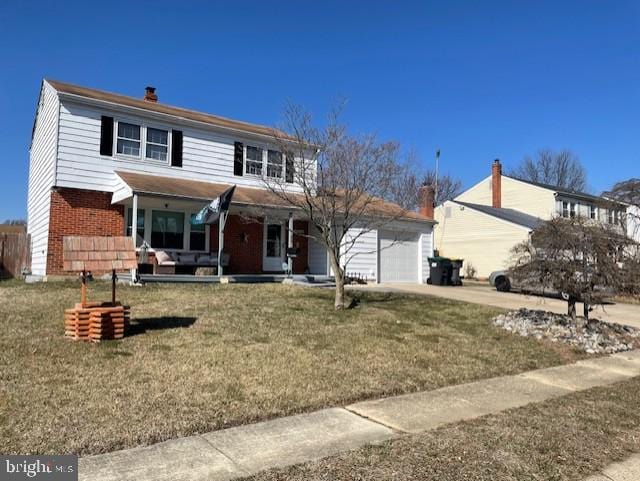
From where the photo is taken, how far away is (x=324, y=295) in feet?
44.3

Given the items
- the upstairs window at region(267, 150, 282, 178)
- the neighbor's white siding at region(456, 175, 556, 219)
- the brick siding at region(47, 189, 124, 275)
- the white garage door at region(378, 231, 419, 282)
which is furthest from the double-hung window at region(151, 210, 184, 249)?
the neighbor's white siding at region(456, 175, 556, 219)

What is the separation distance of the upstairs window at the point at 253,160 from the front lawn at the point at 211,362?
325 inches

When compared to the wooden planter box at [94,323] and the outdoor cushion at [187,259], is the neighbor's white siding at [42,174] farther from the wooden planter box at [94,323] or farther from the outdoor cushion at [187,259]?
the wooden planter box at [94,323]

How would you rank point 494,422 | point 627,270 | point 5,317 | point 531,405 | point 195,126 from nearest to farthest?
1. point 494,422
2. point 531,405
3. point 5,317
4. point 627,270
5. point 195,126

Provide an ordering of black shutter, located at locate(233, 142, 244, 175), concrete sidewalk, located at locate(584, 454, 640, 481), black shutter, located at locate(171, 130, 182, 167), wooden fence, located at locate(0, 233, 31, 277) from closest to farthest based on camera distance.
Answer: concrete sidewalk, located at locate(584, 454, 640, 481)
black shutter, located at locate(171, 130, 182, 167)
wooden fence, located at locate(0, 233, 31, 277)
black shutter, located at locate(233, 142, 244, 175)

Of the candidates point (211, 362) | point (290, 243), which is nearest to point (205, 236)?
point (290, 243)

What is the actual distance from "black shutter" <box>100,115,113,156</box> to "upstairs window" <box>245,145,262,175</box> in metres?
4.99

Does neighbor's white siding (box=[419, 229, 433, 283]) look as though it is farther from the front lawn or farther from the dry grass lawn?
the dry grass lawn

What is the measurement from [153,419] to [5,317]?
18.9 ft

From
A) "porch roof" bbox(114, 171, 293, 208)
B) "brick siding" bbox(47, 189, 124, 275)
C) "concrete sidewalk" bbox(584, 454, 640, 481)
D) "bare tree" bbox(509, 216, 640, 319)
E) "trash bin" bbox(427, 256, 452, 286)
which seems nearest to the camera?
"concrete sidewalk" bbox(584, 454, 640, 481)

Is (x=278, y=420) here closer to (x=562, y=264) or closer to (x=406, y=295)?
(x=562, y=264)

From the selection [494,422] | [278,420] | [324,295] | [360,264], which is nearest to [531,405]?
[494,422]

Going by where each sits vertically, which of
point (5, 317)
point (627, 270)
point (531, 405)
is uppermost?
point (627, 270)

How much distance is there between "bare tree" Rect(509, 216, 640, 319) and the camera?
9.59 meters
